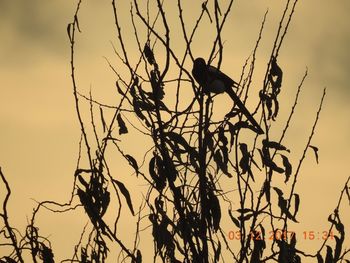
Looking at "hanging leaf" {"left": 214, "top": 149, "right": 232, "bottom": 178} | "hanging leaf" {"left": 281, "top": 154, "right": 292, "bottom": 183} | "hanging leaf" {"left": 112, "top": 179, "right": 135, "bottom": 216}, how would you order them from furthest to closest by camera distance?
"hanging leaf" {"left": 281, "top": 154, "right": 292, "bottom": 183} → "hanging leaf" {"left": 214, "top": 149, "right": 232, "bottom": 178} → "hanging leaf" {"left": 112, "top": 179, "right": 135, "bottom": 216}

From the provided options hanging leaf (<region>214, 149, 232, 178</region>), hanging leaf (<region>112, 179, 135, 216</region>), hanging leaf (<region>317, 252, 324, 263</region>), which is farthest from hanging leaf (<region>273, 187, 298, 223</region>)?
hanging leaf (<region>112, 179, 135, 216</region>)

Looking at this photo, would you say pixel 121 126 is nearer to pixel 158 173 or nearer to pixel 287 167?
pixel 158 173

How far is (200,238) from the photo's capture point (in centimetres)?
222

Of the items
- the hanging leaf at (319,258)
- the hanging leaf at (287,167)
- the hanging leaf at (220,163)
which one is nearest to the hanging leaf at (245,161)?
the hanging leaf at (220,163)

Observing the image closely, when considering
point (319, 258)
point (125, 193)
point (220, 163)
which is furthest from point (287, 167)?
point (125, 193)

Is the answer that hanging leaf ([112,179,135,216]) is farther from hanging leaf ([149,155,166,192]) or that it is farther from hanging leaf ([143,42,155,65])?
hanging leaf ([143,42,155,65])

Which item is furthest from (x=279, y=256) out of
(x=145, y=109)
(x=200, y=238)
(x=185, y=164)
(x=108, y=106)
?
(x=108, y=106)

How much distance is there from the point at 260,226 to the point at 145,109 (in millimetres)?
903

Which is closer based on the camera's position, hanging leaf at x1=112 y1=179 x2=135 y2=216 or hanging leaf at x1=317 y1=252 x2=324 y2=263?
hanging leaf at x1=112 y1=179 x2=135 y2=216

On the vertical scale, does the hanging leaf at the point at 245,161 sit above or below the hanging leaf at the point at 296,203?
above

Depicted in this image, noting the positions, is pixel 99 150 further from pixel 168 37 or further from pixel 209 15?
pixel 209 15

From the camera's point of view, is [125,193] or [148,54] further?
[148,54]

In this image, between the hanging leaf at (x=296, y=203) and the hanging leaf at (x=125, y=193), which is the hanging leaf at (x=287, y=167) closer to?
the hanging leaf at (x=296, y=203)

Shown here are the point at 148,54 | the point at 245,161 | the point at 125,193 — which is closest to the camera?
the point at 125,193
